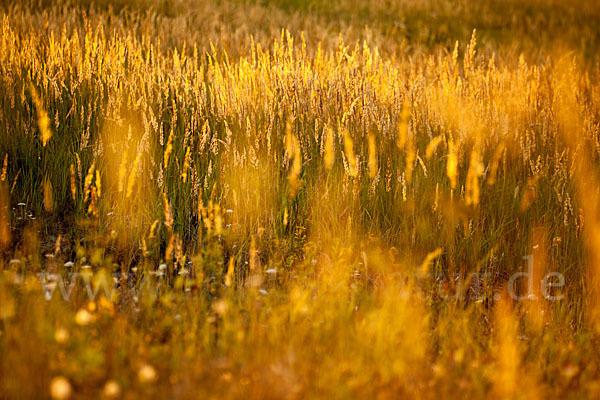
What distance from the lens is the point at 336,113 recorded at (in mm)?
3822

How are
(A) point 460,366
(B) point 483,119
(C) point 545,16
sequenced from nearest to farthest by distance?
(A) point 460,366 → (B) point 483,119 → (C) point 545,16

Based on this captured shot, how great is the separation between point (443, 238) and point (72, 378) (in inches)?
78.0

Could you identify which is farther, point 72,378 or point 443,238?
point 443,238

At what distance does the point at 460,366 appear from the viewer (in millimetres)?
1964

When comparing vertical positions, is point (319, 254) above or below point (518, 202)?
below

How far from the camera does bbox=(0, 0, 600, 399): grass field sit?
182cm

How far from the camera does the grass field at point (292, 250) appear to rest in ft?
5.97

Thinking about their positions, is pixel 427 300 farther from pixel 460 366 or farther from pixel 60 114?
pixel 60 114

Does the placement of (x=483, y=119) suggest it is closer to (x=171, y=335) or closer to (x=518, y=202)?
(x=518, y=202)

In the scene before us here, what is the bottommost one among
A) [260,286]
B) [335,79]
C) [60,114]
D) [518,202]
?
[260,286]

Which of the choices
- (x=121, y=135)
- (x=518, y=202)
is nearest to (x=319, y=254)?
(x=518, y=202)

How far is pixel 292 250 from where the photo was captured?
114 inches

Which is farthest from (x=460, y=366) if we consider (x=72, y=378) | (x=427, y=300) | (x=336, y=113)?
(x=336, y=113)

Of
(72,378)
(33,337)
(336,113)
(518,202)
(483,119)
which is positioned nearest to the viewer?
(72,378)
